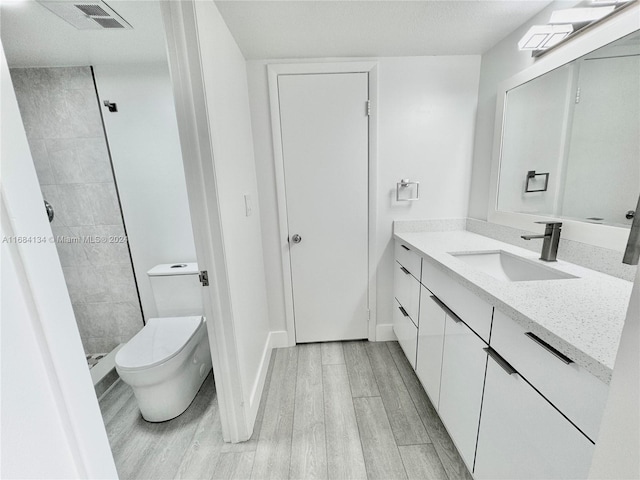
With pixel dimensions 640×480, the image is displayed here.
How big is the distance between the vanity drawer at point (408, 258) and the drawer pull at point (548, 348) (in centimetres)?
79

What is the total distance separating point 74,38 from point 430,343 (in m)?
2.59

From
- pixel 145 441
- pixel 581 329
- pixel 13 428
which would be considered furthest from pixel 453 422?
pixel 145 441

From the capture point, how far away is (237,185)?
1.38 m

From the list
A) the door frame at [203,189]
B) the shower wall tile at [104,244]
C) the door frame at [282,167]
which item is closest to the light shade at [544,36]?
the door frame at [282,167]

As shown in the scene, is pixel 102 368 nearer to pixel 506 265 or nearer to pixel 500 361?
pixel 500 361

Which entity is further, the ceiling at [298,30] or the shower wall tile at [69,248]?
the shower wall tile at [69,248]

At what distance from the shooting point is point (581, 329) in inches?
26.7

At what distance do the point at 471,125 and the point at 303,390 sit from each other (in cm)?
218

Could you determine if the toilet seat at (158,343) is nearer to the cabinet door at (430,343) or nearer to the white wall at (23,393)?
the white wall at (23,393)

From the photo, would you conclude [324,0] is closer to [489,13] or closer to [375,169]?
[489,13]

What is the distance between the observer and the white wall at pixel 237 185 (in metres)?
1.10

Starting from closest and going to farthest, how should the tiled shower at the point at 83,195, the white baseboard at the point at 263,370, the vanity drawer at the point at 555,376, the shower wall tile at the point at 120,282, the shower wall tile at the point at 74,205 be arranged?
1. the vanity drawer at the point at 555,376
2. the white baseboard at the point at 263,370
3. the tiled shower at the point at 83,195
4. the shower wall tile at the point at 74,205
5. the shower wall tile at the point at 120,282

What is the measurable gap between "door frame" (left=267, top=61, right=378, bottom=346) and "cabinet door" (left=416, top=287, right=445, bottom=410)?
0.59 m

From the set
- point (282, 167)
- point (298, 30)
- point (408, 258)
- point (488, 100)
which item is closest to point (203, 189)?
point (282, 167)
